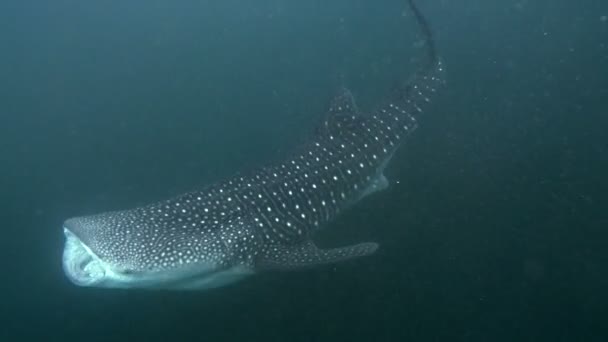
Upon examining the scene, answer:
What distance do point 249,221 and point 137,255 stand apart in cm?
137

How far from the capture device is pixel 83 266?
4832 mm

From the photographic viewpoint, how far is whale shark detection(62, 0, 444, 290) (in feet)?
16.3

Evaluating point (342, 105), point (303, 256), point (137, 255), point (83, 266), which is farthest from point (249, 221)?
point (342, 105)

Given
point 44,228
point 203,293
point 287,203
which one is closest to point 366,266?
point 287,203

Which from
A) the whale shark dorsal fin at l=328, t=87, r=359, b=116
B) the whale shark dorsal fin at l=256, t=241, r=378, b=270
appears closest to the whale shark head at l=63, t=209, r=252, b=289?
the whale shark dorsal fin at l=256, t=241, r=378, b=270

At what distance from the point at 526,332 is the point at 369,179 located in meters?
3.09

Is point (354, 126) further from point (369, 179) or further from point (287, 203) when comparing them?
point (287, 203)

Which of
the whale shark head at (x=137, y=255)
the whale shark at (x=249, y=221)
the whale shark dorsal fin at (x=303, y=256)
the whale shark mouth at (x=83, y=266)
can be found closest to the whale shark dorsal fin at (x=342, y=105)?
the whale shark at (x=249, y=221)

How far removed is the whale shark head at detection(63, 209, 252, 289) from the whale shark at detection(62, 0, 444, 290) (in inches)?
0.4

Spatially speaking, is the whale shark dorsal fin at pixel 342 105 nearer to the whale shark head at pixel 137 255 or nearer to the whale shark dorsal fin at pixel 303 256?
the whale shark dorsal fin at pixel 303 256

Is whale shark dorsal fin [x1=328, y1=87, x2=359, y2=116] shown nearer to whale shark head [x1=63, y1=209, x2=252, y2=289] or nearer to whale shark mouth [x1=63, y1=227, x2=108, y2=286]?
whale shark head [x1=63, y1=209, x2=252, y2=289]

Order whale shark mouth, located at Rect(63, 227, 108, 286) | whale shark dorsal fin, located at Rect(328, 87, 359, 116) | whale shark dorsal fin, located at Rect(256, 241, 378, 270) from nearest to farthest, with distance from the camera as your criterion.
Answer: whale shark mouth, located at Rect(63, 227, 108, 286), whale shark dorsal fin, located at Rect(256, 241, 378, 270), whale shark dorsal fin, located at Rect(328, 87, 359, 116)

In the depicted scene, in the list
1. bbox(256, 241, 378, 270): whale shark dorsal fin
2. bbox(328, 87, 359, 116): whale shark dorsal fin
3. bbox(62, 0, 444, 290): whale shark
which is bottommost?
bbox(256, 241, 378, 270): whale shark dorsal fin

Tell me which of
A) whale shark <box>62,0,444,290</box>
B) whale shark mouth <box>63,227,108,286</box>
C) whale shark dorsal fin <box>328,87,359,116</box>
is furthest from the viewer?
whale shark dorsal fin <box>328,87,359,116</box>
